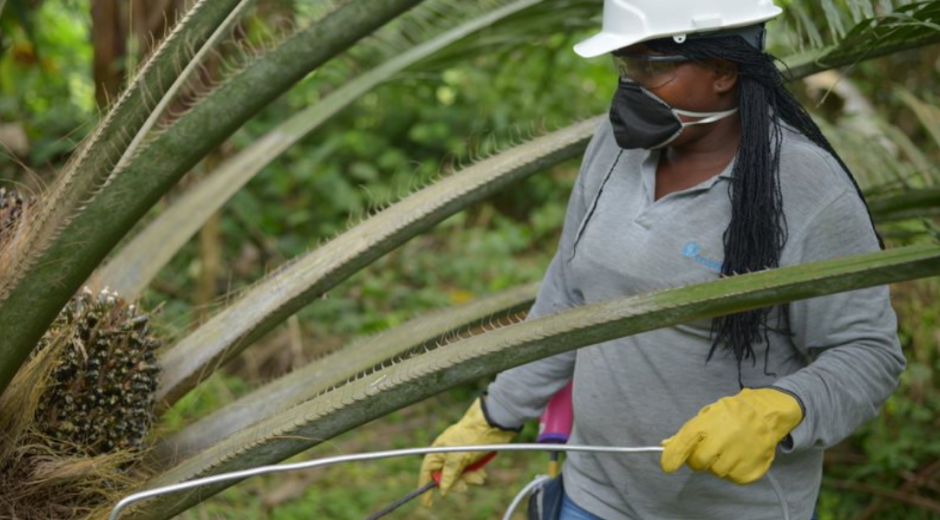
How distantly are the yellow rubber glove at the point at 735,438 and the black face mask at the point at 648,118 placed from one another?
452 millimetres

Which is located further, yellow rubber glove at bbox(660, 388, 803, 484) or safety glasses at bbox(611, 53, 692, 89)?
safety glasses at bbox(611, 53, 692, 89)

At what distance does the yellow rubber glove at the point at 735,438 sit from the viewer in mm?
1807

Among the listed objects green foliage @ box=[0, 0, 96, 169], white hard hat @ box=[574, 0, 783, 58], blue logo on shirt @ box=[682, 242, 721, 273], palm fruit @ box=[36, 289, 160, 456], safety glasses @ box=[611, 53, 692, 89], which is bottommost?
blue logo on shirt @ box=[682, 242, 721, 273]

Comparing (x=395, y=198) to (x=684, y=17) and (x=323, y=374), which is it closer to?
(x=323, y=374)

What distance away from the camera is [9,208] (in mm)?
2230

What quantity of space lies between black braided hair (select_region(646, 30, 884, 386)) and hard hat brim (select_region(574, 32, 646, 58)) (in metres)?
0.05

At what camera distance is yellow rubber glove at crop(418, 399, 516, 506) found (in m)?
2.44

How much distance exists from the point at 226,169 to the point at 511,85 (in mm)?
3553

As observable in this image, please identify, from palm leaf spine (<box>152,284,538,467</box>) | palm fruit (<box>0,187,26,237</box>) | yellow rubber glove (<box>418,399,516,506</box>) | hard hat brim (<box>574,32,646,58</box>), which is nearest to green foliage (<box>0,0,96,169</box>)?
palm fruit (<box>0,187,26,237</box>)

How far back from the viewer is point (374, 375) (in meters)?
1.84

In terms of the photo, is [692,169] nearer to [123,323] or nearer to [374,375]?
[374,375]

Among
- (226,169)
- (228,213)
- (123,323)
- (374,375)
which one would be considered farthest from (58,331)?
(228,213)

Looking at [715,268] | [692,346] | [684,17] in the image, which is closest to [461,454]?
[692,346]

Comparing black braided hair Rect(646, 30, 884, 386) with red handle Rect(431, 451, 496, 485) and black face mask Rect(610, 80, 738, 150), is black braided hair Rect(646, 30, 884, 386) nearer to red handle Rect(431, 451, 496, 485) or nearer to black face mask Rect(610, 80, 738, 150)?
black face mask Rect(610, 80, 738, 150)
